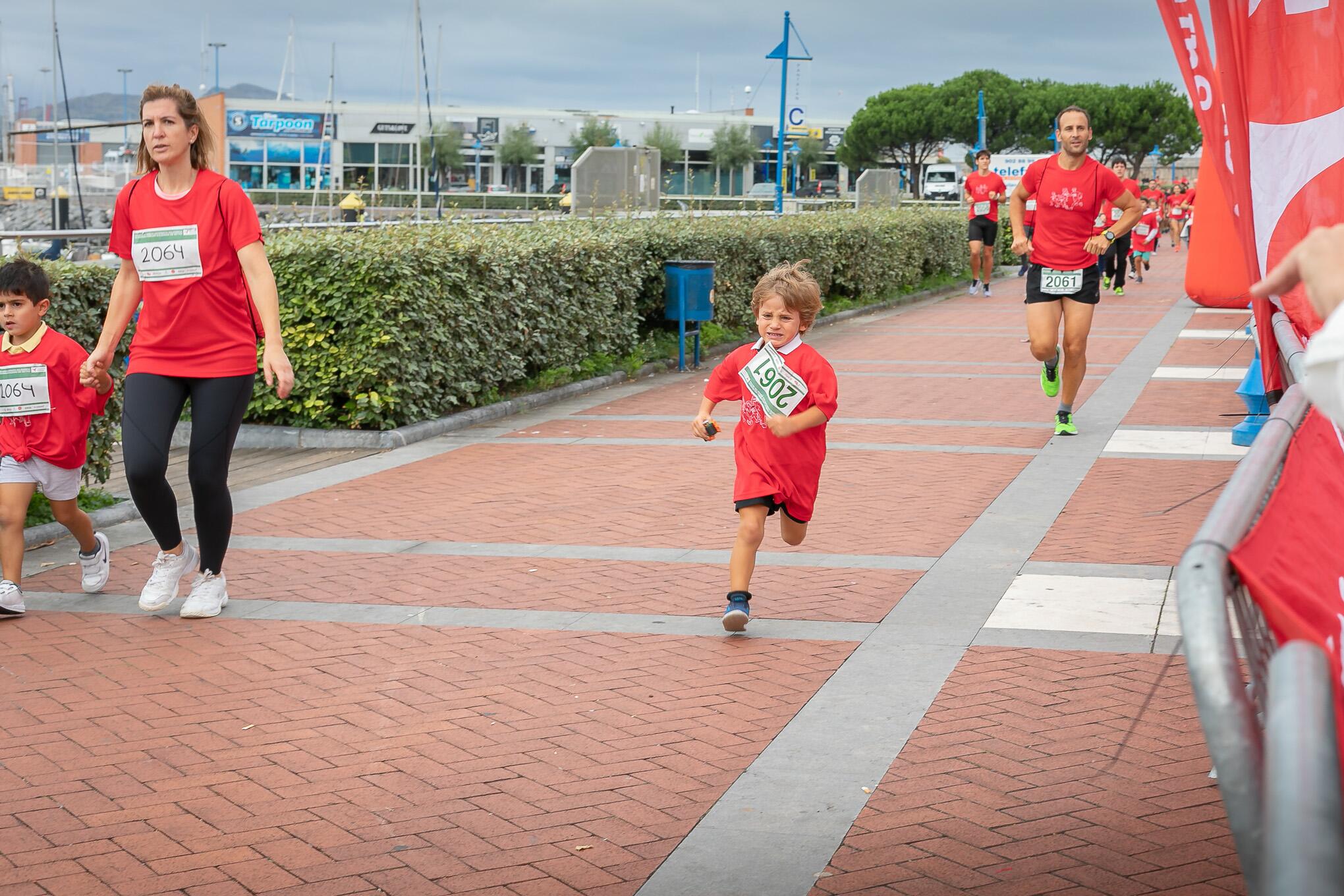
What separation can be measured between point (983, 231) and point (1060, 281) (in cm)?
1496

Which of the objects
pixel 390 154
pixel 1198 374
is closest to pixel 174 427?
pixel 1198 374

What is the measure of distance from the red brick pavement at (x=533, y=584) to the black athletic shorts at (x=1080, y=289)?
4029 mm

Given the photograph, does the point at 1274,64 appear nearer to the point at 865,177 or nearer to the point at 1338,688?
the point at 1338,688

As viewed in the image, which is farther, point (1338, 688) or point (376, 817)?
point (376, 817)

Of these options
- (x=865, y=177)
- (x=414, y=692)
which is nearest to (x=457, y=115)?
(x=865, y=177)

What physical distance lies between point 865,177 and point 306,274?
983 inches

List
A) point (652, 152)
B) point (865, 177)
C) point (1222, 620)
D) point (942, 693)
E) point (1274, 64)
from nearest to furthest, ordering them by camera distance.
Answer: point (1222, 620) → point (1274, 64) → point (942, 693) → point (652, 152) → point (865, 177)

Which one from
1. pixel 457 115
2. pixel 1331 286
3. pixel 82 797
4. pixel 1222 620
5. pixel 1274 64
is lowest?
pixel 82 797

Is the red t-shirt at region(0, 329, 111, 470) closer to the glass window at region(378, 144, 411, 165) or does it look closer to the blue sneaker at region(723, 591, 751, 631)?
the blue sneaker at region(723, 591, 751, 631)

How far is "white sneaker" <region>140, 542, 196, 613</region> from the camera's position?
605 cm

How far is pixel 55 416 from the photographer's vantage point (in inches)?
241

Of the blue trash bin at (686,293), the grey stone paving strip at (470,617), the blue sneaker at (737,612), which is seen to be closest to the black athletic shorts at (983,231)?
the blue trash bin at (686,293)

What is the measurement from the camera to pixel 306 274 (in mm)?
10758

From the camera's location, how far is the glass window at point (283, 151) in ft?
311
